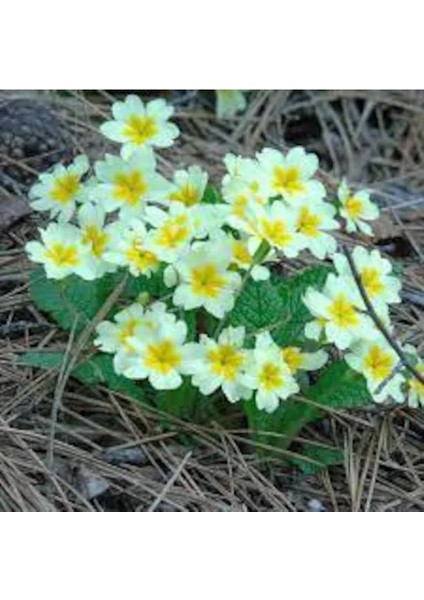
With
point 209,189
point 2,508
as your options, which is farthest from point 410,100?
point 2,508

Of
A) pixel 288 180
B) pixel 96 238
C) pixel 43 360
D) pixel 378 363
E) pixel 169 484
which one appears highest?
pixel 288 180

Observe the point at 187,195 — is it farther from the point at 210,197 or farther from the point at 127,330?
the point at 127,330

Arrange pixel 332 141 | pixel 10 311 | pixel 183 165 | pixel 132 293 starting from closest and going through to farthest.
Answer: pixel 132 293
pixel 10 311
pixel 183 165
pixel 332 141

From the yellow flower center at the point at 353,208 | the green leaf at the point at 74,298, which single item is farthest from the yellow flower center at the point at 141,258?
the yellow flower center at the point at 353,208

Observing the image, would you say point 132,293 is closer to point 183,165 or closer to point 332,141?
point 183,165

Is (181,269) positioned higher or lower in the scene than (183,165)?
higher

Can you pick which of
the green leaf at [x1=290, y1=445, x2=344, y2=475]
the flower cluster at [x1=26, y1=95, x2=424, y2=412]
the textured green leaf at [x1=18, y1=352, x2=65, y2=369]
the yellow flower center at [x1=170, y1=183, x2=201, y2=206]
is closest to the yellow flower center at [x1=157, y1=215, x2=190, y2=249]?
the flower cluster at [x1=26, y1=95, x2=424, y2=412]

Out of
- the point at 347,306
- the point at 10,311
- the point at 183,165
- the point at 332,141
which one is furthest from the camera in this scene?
the point at 332,141

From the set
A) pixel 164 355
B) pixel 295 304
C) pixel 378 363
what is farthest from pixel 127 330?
pixel 378 363
